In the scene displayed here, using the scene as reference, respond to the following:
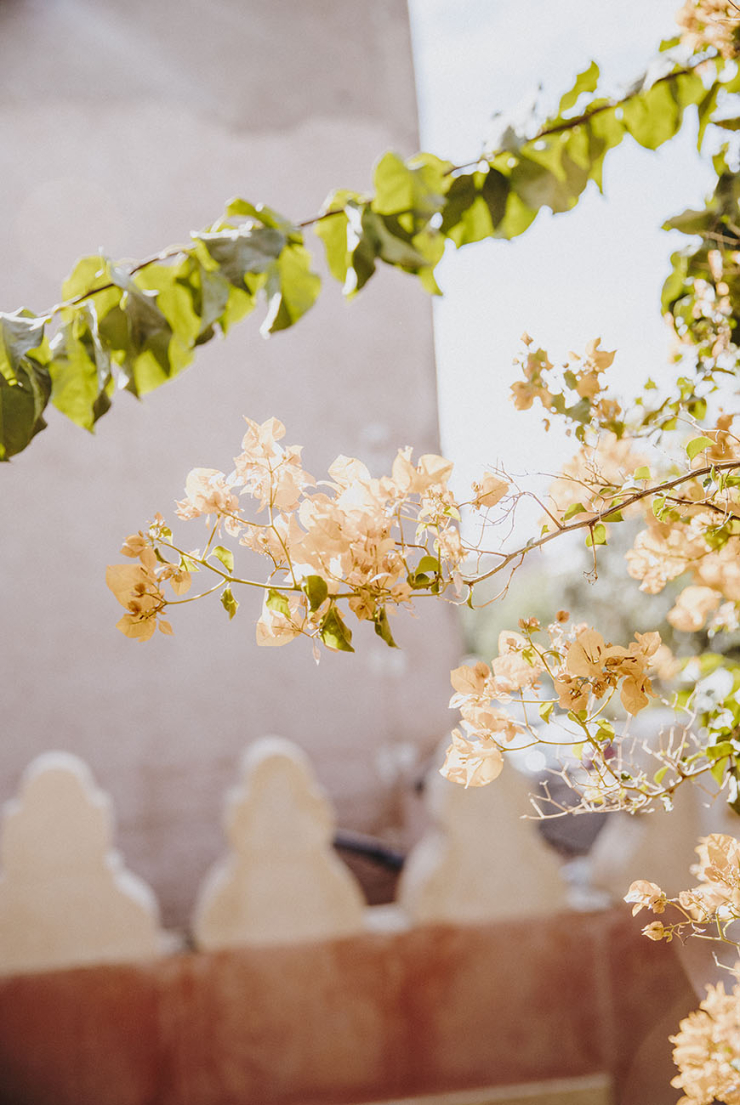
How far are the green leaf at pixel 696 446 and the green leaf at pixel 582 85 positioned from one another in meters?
0.30

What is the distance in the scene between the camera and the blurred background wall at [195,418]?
9.41 ft

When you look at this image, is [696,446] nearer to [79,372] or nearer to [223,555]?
[223,555]

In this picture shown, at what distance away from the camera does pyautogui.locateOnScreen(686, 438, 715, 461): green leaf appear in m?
0.41

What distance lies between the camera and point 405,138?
3.47 meters

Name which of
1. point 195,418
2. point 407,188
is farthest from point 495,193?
point 195,418

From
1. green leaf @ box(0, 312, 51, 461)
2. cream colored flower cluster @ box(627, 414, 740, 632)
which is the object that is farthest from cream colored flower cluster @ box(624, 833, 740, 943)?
green leaf @ box(0, 312, 51, 461)

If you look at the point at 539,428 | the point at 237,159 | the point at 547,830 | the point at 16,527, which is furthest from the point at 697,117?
the point at 547,830

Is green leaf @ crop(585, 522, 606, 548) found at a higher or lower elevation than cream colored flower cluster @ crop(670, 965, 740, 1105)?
higher

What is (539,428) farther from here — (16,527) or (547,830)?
(547,830)

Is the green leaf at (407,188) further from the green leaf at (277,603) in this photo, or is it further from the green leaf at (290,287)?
the green leaf at (277,603)

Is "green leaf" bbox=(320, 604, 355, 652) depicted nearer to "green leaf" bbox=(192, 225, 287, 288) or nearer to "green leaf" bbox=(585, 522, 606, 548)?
"green leaf" bbox=(585, 522, 606, 548)

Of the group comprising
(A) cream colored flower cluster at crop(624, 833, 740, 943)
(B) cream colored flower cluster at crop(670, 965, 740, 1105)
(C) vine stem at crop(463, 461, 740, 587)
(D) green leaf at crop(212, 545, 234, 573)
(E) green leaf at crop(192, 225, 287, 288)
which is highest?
(E) green leaf at crop(192, 225, 287, 288)

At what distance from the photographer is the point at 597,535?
0.39 meters

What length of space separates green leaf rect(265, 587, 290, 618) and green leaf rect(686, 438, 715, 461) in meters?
0.21
